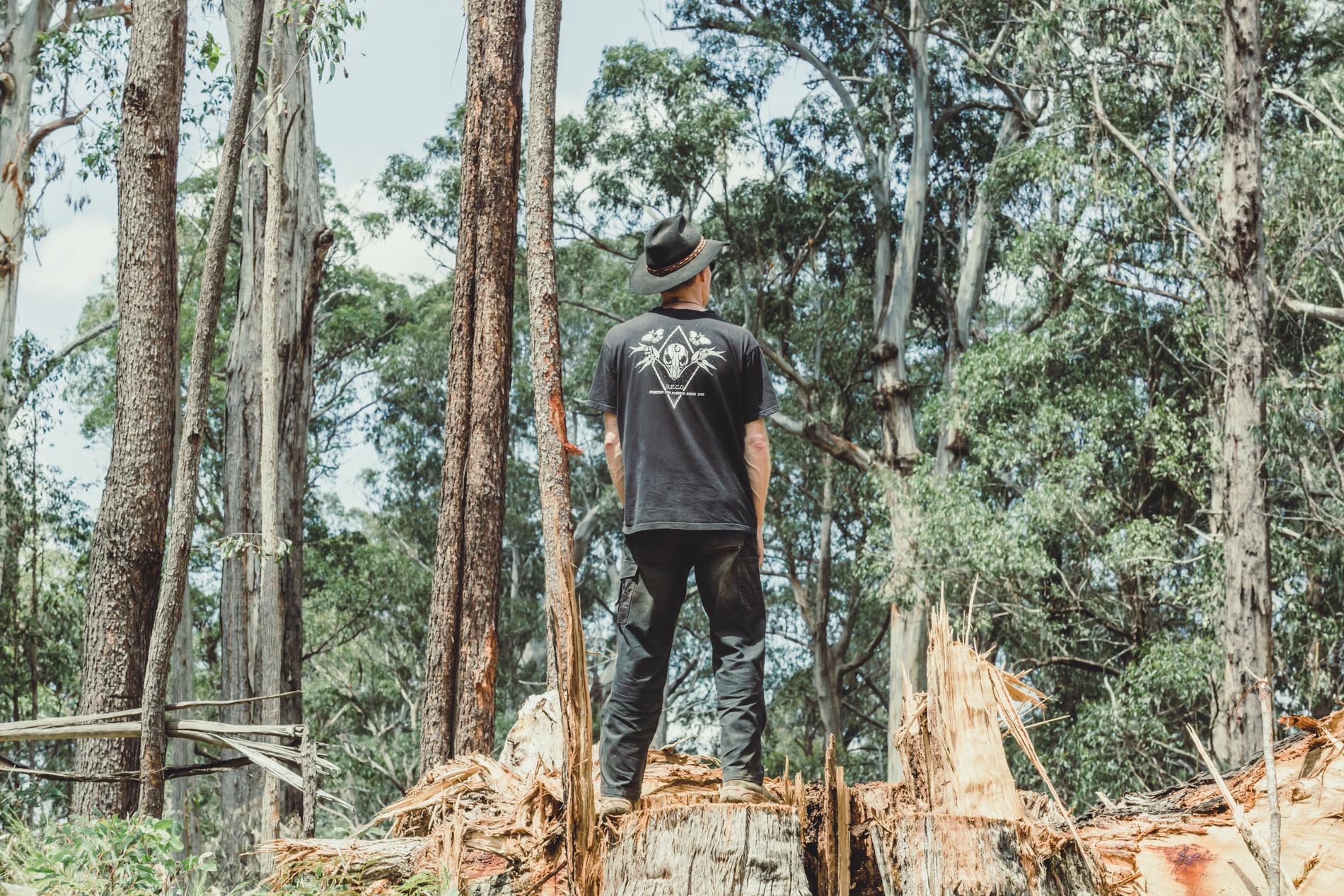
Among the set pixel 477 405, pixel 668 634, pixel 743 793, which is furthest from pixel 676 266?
pixel 477 405

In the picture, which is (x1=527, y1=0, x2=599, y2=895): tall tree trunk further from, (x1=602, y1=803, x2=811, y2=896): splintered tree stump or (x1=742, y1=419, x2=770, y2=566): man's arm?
(x1=742, y1=419, x2=770, y2=566): man's arm

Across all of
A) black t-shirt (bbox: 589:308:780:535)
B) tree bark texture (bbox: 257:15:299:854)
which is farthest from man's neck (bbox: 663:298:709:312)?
tree bark texture (bbox: 257:15:299:854)

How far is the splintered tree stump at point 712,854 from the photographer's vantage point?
3.47 meters

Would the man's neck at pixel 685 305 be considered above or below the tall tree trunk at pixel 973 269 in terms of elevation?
below

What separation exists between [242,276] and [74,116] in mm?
7682

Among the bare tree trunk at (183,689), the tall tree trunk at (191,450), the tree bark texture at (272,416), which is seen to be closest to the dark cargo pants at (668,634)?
the tall tree trunk at (191,450)

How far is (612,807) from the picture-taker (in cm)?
399

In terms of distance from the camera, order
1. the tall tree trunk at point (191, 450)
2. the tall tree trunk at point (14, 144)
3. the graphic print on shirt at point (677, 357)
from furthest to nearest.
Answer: the tall tree trunk at point (14, 144)
the tall tree trunk at point (191, 450)
the graphic print on shirt at point (677, 357)

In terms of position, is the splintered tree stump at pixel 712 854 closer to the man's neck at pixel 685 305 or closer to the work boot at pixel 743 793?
the work boot at pixel 743 793

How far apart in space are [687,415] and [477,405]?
2724mm

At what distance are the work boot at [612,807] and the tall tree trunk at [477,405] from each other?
237 cm

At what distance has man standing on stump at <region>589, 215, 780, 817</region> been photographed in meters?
4.08

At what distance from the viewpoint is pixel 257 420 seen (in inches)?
408

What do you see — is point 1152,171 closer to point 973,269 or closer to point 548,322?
point 973,269
